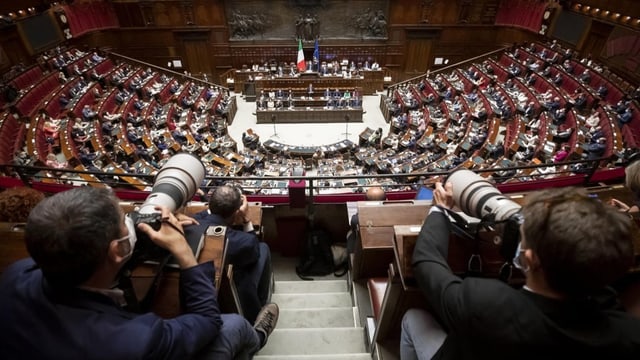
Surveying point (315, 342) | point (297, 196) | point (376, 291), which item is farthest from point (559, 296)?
point (297, 196)

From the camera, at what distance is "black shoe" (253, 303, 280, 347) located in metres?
2.13

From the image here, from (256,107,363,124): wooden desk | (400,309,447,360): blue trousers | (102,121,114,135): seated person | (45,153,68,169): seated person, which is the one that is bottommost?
(256,107,363,124): wooden desk

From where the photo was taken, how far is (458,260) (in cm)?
146

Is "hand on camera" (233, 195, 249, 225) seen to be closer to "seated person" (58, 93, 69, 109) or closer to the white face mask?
the white face mask

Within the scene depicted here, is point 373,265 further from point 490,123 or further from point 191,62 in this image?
point 191,62

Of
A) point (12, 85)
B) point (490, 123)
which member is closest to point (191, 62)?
point (12, 85)

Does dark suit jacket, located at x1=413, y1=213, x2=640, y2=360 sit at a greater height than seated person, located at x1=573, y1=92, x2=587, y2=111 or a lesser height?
greater

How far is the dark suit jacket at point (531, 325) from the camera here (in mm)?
873

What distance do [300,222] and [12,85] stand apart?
9.78 m

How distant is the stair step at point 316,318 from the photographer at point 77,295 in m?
1.71

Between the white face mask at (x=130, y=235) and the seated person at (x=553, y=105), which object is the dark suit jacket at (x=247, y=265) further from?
the seated person at (x=553, y=105)

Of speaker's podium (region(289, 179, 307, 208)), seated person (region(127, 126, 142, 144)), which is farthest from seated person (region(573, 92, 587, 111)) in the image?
Answer: seated person (region(127, 126, 142, 144))

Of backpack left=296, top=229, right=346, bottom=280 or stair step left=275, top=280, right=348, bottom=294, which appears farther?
backpack left=296, top=229, right=346, bottom=280

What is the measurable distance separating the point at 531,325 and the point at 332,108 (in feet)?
34.9
